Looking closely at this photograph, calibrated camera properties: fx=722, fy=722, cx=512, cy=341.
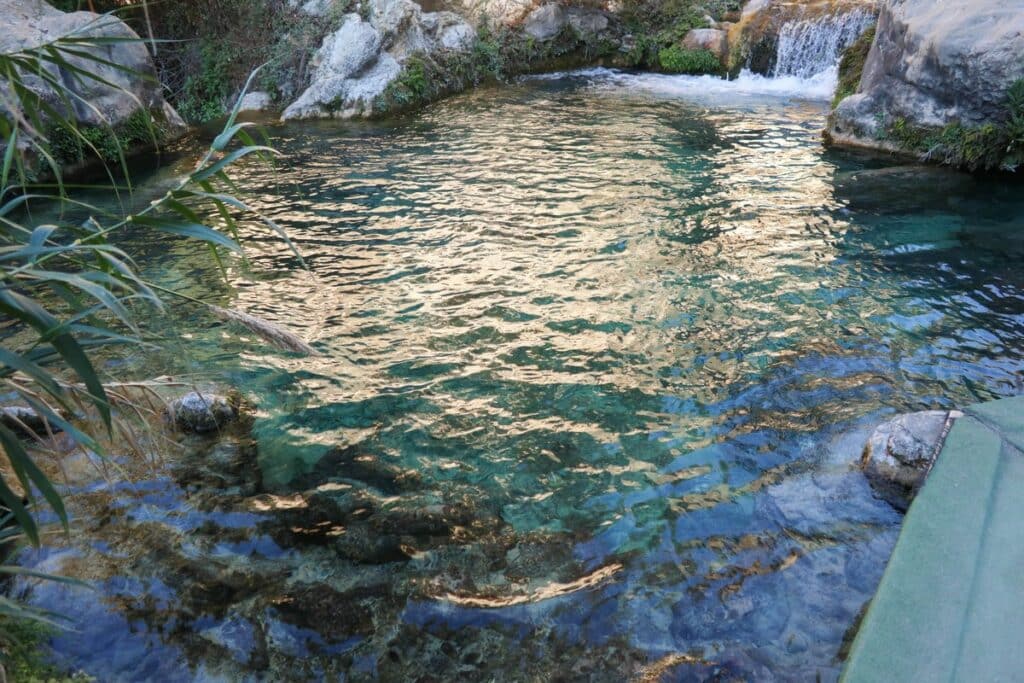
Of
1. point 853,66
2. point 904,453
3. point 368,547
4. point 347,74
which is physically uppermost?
point 853,66

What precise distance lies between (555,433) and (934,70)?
8.67 m

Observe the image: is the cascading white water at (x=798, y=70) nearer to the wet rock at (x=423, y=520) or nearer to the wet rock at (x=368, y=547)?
the wet rock at (x=423, y=520)

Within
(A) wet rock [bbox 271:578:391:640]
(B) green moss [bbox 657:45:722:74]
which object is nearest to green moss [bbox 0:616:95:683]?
(A) wet rock [bbox 271:578:391:640]

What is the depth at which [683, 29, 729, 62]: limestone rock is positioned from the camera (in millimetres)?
17000

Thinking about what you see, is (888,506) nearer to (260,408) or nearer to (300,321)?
(260,408)

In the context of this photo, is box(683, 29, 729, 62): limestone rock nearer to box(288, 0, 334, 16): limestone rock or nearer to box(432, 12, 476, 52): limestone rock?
box(432, 12, 476, 52): limestone rock

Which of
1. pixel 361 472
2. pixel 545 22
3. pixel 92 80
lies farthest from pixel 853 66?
pixel 92 80

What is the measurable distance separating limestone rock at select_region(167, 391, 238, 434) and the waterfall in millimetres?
Answer: 14570

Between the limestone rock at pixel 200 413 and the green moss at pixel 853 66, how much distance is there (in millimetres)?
11131

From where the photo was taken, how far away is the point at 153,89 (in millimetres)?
13539

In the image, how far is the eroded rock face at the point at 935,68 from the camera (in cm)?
941

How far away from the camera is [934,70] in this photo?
1001 cm

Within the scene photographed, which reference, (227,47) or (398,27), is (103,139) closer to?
(227,47)

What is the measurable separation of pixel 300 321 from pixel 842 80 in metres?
10.6
